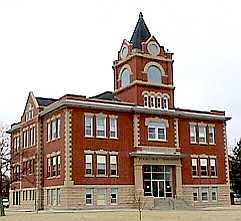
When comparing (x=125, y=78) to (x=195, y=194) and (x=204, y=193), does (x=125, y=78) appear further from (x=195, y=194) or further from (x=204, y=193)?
(x=204, y=193)

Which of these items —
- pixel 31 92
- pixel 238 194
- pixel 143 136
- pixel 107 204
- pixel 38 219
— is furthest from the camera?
pixel 238 194

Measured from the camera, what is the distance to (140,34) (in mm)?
61719

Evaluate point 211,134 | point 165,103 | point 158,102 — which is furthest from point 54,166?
point 211,134

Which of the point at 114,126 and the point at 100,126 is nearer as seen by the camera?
the point at 100,126

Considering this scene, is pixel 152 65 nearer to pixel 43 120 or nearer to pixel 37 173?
pixel 43 120

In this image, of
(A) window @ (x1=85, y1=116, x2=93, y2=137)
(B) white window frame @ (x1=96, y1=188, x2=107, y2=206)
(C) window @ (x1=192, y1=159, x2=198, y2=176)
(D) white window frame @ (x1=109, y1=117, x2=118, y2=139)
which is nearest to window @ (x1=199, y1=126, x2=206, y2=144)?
(C) window @ (x1=192, y1=159, x2=198, y2=176)

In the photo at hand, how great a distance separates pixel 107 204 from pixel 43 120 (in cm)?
1244

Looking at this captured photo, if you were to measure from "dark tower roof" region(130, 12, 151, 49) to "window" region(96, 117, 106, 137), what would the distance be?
10.5 metres

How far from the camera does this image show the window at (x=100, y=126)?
181ft

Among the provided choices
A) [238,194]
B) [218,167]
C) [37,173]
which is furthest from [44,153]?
[238,194]

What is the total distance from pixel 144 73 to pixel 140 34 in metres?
5.18

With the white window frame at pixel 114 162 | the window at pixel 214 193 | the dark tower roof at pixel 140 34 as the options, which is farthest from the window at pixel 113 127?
the window at pixel 214 193

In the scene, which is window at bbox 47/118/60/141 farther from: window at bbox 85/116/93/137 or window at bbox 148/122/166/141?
window at bbox 148/122/166/141

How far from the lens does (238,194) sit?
85.2 meters
